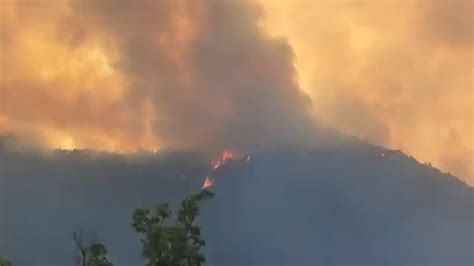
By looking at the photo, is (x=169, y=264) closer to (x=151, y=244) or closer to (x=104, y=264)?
(x=151, y=244)

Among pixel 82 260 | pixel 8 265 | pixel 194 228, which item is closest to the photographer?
pixel 8 265

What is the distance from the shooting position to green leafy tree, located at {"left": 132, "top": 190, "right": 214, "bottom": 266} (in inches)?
1038

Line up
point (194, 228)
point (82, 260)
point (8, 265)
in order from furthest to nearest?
point (82, 260), point (194, 228), point (8, 265)

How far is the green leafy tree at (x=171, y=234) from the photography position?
86.5 ft

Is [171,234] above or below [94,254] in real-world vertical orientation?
below

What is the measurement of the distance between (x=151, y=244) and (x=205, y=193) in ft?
9.64

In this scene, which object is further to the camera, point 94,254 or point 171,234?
point 94,254

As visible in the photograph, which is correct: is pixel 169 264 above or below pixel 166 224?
below

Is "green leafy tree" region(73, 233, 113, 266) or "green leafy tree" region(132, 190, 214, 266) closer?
"green leafy tree" region(132, 190, 214, 266)

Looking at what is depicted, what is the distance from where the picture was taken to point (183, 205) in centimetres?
2770

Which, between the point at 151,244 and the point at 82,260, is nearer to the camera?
the point at 151,244

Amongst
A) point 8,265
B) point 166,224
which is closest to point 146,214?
point 166,224

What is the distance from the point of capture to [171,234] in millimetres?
26281

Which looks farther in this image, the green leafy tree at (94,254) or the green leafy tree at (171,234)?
the green leafy tree at (94,254)
